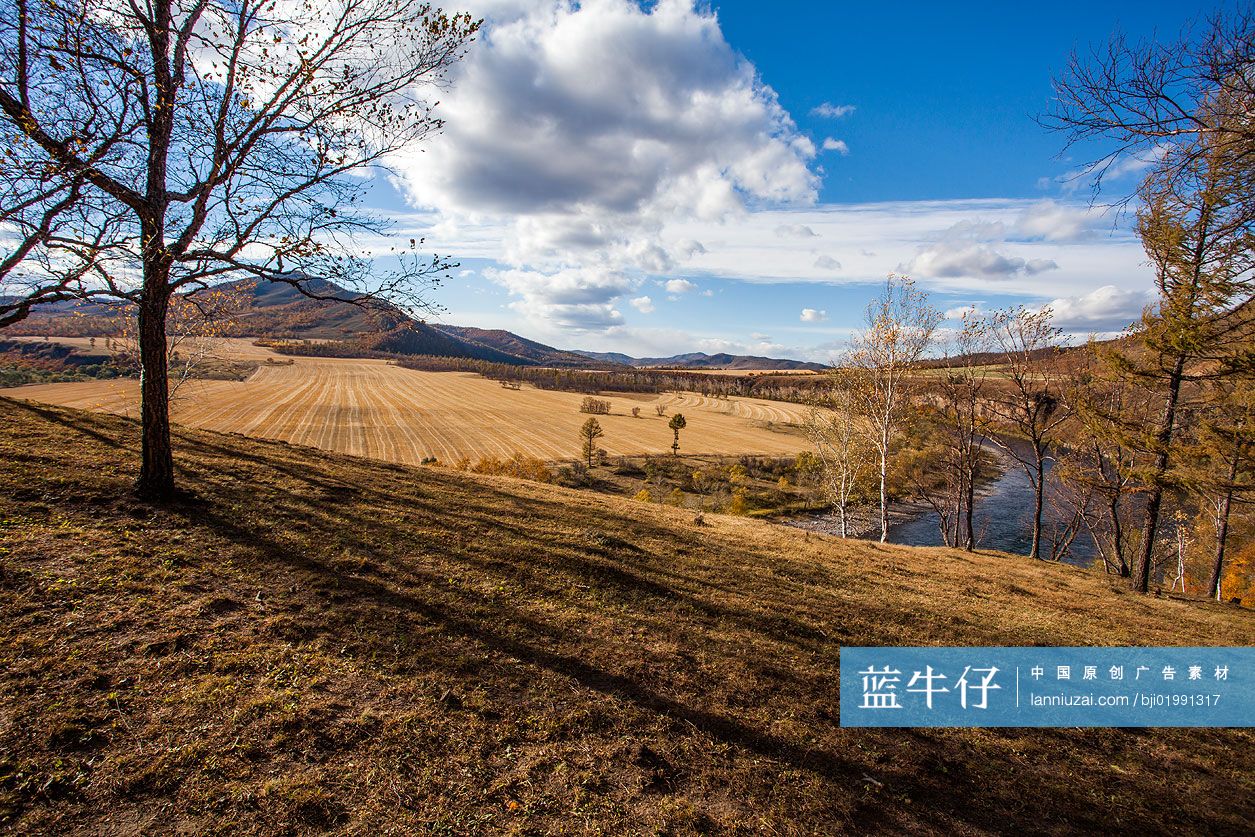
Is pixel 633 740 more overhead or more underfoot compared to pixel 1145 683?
more overhead

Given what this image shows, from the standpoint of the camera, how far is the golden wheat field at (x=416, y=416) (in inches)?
2415

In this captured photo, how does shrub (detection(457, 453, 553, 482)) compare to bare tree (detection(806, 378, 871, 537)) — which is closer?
bare tree (detection(806, 378, 871, 537))

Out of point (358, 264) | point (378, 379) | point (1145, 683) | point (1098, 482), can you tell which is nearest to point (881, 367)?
point (1098, 482)

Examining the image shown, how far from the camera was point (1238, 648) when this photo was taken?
9.62m

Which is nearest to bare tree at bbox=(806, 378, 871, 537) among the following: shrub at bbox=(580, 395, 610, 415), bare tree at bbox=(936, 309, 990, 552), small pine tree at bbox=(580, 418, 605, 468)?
bare tree at bbox=(936, 309, 990, 552)

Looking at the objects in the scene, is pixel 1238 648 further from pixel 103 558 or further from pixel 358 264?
pixel 103 558

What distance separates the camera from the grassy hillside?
3.90m

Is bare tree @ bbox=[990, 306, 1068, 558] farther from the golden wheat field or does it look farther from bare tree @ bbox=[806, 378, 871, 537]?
the golden wheat field

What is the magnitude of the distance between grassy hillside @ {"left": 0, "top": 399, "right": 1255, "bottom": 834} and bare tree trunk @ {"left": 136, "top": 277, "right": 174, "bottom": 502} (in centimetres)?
52

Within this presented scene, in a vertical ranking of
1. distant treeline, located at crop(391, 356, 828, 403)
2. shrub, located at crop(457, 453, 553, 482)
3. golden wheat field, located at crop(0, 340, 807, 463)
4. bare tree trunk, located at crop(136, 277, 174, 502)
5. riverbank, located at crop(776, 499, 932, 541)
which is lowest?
riverbank, located at crop(776, 499, 932, 541)

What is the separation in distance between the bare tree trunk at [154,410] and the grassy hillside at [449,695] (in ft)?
1.70

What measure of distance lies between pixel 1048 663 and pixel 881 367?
1528 cm

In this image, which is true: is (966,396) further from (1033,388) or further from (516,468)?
(516,468)

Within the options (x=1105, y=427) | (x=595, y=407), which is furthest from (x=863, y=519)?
(x=595, y=407)
